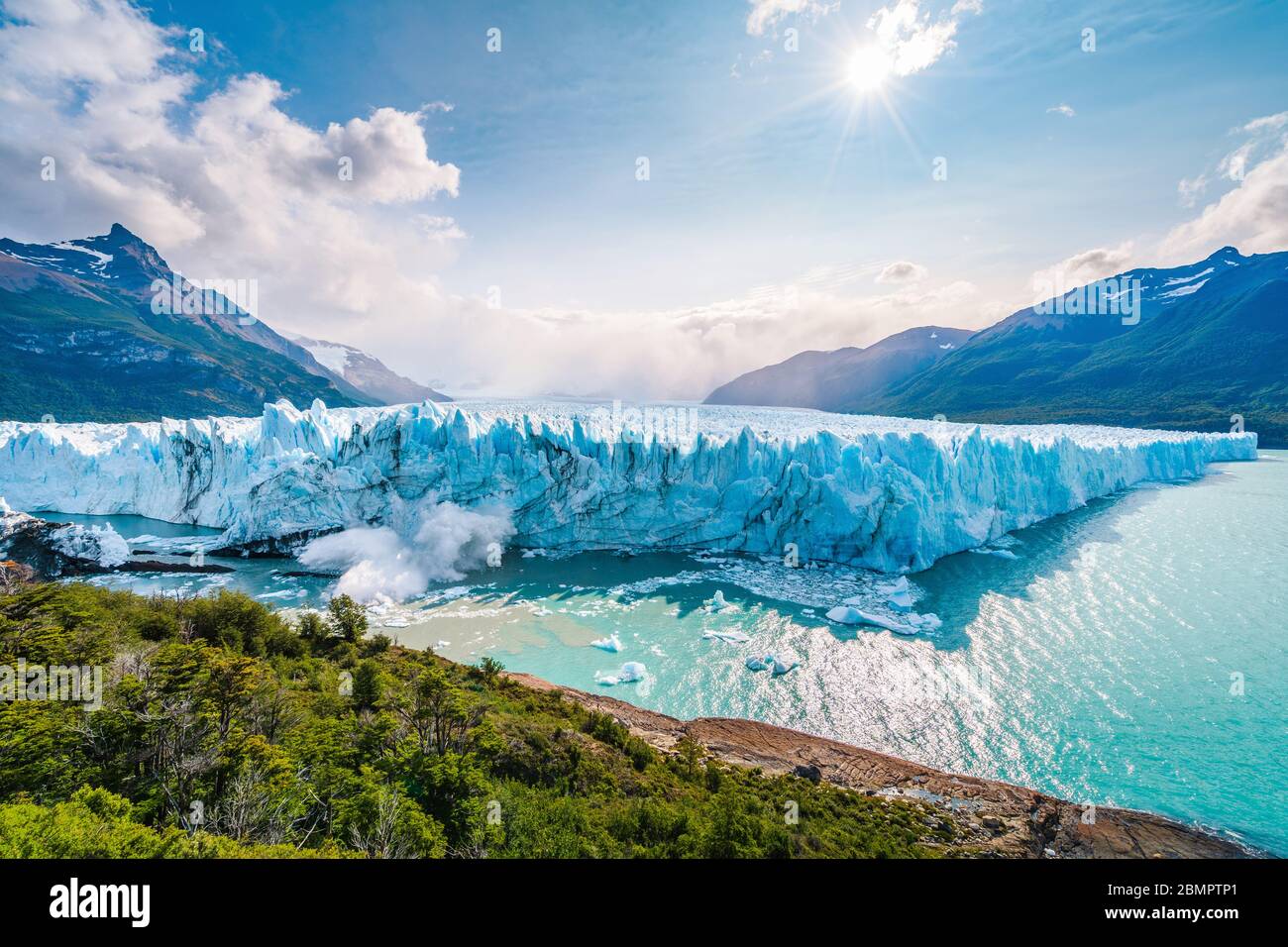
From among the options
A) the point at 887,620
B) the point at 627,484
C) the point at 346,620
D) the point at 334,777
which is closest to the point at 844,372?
the point at 627,484

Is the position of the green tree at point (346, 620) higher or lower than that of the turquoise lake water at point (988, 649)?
higher

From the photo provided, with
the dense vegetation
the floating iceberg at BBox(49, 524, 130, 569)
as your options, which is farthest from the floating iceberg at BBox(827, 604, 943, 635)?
the floating iceberg at BBox(49, 524, 130, 569)

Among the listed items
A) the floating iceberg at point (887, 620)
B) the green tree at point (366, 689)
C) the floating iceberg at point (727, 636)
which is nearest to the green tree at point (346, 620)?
the green tree at point (366, 689)

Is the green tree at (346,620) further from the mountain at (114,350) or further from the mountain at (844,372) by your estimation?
the mountain at (844,372)

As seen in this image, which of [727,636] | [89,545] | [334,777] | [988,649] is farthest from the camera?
[89,545]

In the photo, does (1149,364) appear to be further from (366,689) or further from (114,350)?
(114,350)

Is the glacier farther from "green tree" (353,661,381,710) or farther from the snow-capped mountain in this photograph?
the snow-capped mountain
